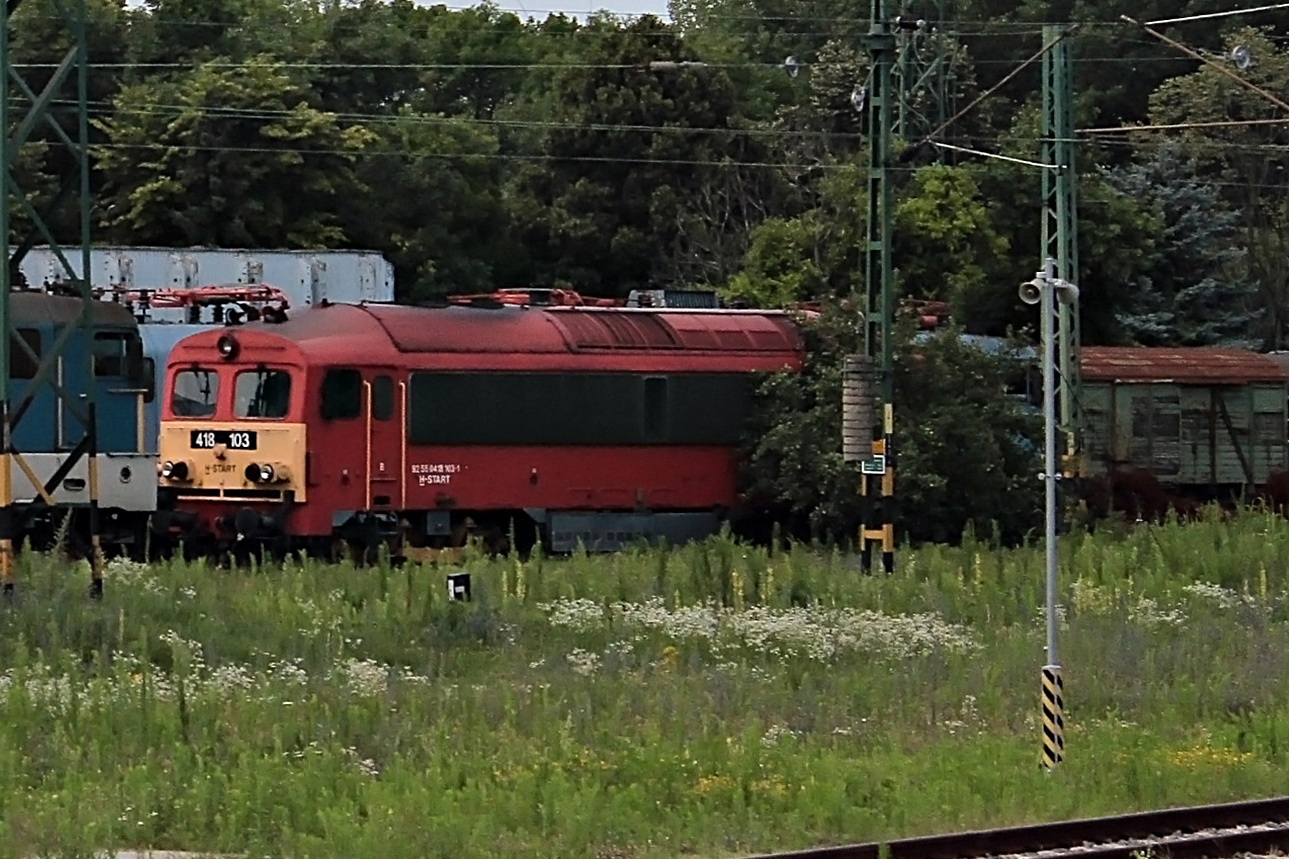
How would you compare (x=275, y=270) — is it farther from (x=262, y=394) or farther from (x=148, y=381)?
(x=262, y=394)

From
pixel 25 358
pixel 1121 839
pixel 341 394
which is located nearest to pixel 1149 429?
pixel 341 394

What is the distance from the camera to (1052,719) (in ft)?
46.6

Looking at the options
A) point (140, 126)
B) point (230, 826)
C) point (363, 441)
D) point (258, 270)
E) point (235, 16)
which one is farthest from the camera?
point (235, 16)

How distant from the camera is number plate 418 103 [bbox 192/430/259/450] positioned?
2770cm

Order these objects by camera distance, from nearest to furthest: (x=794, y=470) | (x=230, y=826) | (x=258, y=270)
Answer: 1. (x=230, y=826)
2. (x=794, y=470)
3. (x=258, y=270)

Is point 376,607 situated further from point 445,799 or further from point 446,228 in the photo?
point 446,228

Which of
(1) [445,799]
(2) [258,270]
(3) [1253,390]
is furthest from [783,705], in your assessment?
(3) [1253,390]

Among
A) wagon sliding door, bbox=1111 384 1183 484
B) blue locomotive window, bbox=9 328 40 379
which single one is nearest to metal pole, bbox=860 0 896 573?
blue locomotive window, bbox=9 328 40 379

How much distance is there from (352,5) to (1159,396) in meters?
38.6

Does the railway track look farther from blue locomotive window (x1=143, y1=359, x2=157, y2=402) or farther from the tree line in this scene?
the tree line

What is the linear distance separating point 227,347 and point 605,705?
1347cm

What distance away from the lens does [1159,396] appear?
40.2 metres

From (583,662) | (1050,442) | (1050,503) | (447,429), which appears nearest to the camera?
(1050,503)

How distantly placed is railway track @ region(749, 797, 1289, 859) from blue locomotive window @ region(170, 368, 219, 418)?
17.8 m
